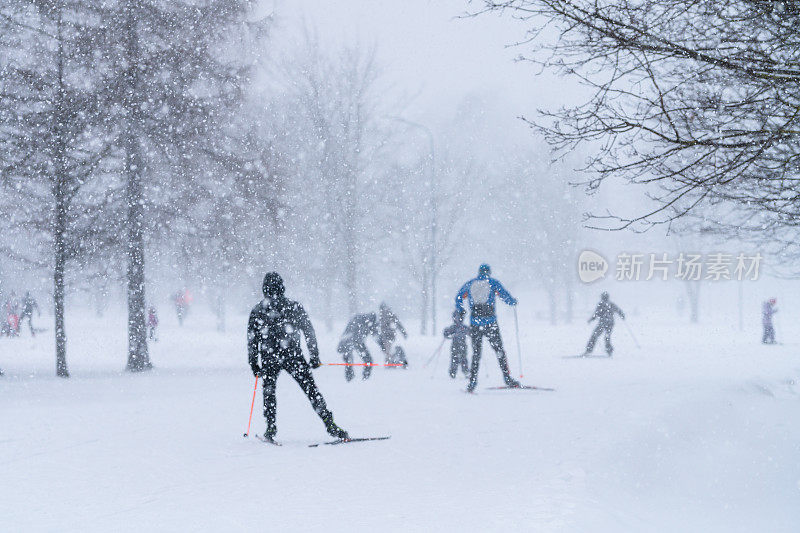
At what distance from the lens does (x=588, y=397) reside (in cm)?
1027

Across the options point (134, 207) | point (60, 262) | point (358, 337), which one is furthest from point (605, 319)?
point (60, 262)

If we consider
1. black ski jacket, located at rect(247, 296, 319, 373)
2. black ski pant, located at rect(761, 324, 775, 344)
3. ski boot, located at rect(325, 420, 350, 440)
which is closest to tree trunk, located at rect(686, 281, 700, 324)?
→ black ski pant, located at rect(761, 324, 775, 344)

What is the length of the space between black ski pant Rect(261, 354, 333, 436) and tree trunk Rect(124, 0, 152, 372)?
8.56 meters

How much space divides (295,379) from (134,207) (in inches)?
350

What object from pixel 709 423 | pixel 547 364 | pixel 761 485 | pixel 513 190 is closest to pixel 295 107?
pixel 547 364

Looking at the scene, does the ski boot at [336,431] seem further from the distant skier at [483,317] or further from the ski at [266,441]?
the distant skier at [483,317]

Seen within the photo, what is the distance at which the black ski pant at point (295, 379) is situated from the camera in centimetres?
734

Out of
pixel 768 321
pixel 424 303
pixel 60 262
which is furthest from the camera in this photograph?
pixel 424 303

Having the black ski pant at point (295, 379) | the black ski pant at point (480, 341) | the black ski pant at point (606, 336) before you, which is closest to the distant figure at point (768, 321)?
the black ski pant at point (606, 336)

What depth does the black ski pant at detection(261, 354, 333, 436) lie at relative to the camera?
24.1ft

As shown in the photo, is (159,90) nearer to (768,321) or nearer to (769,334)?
(768,321)

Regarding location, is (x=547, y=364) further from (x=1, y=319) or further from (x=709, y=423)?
(x=1, y=319)

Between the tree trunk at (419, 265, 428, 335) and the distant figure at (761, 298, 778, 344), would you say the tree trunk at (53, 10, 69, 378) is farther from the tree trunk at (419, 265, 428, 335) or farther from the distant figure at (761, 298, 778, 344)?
the distant figure at (761, 298, 778, 344)

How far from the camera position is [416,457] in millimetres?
6613
